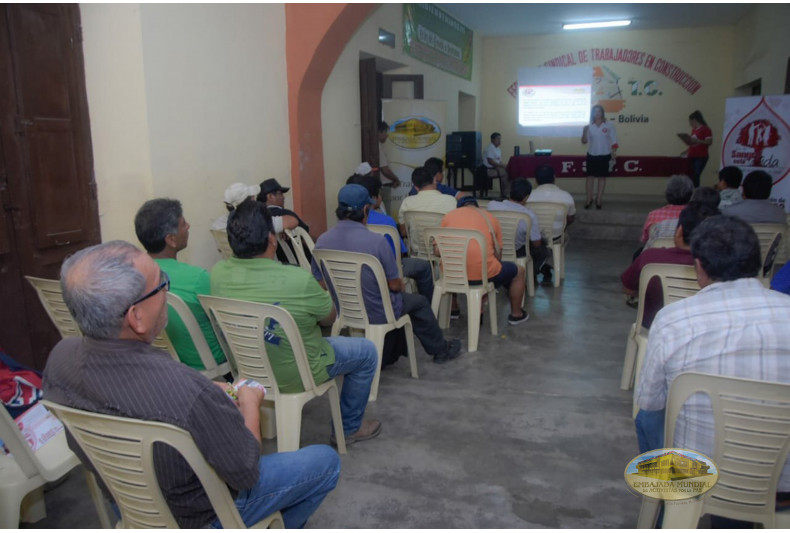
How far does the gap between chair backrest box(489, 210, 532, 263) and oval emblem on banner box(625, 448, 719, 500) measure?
10.4 feet

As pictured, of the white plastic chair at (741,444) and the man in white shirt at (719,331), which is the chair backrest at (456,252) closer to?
the man in white shirt at (719,331)

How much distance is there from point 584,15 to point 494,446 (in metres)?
9.60

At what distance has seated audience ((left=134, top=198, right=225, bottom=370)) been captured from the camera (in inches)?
90.4

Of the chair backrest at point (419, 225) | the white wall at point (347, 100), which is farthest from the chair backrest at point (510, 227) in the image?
the white wall at point (347, 100)

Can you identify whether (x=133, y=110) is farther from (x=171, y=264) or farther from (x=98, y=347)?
(x=98, y=347)

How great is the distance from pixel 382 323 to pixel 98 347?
77.4 inches

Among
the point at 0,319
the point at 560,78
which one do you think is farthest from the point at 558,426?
the point at 560,78

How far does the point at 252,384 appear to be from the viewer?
1559 millimetres

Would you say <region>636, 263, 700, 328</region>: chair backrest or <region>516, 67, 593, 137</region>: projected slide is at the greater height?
<region>516, 67, 593, 137</region>: projected slide

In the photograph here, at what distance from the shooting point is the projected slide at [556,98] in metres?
10.9

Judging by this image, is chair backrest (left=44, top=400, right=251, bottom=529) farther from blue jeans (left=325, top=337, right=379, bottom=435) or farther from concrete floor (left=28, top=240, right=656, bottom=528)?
blue jeans (left=325, top=337, right=379, bottom=435)

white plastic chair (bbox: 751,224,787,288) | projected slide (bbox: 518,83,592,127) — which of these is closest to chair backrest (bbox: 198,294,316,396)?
white plastic chair (bbox: 751,224,787,288)

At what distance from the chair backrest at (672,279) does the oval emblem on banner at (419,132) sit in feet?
15.2

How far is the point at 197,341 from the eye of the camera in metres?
2.35
